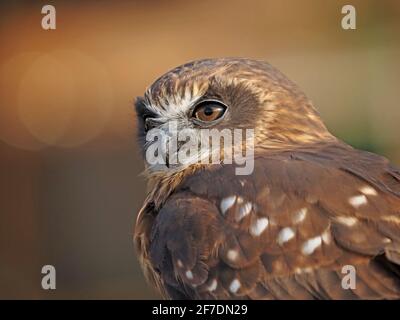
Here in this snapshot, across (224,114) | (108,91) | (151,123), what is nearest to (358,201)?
(224,114)

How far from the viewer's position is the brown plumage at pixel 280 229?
2.51m

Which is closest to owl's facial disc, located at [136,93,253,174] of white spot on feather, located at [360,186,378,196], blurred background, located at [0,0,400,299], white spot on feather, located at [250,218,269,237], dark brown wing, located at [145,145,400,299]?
dark brown wing, located at [145,145,400,299]

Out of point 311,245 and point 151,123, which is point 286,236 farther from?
point 151,123

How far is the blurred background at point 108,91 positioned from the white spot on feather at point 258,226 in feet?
12.0

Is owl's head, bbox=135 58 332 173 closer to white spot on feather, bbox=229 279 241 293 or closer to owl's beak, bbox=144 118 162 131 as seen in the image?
owl's beak, bbox=144 118 162 131

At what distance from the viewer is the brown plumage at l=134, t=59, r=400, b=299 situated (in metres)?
2.51

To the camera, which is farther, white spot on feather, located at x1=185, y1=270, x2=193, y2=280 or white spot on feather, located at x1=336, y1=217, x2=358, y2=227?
white spot on feather, located at x1=185, y1=270, x2=193, y2=280

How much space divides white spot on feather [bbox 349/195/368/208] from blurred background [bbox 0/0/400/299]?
3.65m

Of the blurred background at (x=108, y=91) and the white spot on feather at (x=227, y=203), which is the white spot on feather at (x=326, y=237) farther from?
the blurred background at (x=108, y=91)

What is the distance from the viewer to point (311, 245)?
8.36ft

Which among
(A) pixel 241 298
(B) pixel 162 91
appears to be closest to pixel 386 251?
(A) pixel 241 298

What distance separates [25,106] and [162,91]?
3.62m

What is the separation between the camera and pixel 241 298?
2594 mm

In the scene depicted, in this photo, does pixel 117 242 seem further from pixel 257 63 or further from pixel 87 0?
pixel 257 63
